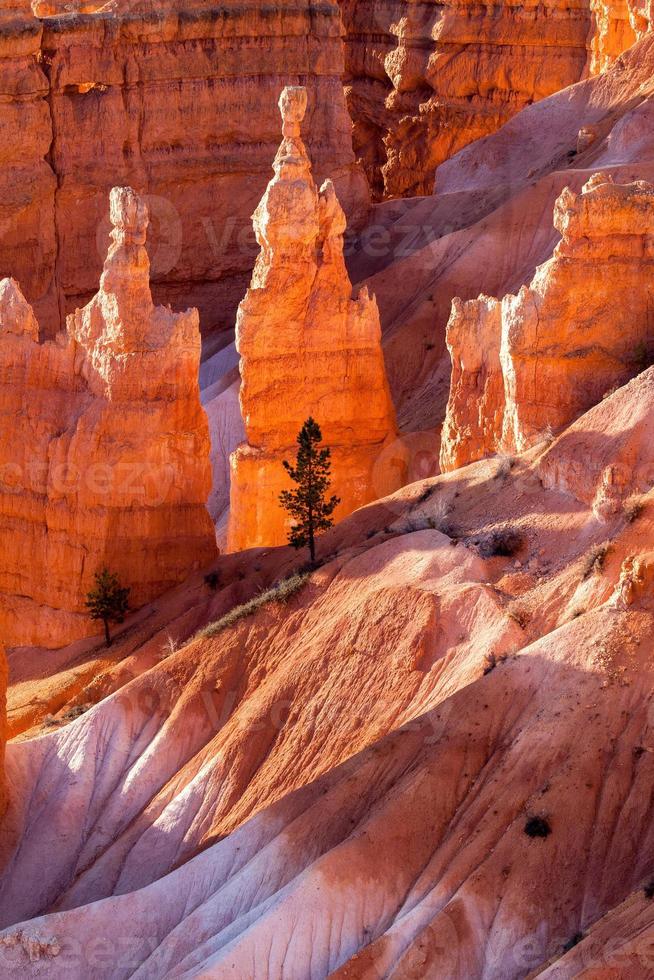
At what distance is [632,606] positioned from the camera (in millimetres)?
23531

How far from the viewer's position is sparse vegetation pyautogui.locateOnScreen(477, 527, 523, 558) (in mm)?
27016

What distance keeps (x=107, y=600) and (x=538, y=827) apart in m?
14.8

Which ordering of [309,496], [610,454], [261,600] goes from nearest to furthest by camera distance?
[610,454], [261,600], [309,496]

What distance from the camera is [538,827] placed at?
859 inches

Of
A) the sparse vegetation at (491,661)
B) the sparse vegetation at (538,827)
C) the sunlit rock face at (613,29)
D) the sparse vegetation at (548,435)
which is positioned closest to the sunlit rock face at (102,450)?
the sparse vegetation at (548,435)

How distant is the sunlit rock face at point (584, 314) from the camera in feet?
98.5

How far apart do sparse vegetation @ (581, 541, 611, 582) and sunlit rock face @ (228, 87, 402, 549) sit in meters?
11.6

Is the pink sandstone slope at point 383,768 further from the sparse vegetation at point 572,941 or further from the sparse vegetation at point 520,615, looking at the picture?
the sparse vegetation at point 572,941

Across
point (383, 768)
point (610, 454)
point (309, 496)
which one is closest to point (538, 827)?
point (383, 768)

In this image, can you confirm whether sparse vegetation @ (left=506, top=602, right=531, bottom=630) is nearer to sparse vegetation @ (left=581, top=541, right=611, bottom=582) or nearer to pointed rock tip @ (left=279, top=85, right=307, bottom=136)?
sparse vegetation @ (left=581, top=541, right=611, bottom=582)

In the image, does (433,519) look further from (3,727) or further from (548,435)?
(3,727)

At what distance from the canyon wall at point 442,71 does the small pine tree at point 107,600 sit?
31046 millimetres

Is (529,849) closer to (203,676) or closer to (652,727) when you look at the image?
(652,727)

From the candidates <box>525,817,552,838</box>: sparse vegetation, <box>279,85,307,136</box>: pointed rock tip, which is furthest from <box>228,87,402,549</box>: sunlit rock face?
<box>525,817,552,838</box>: sparse vegetation
